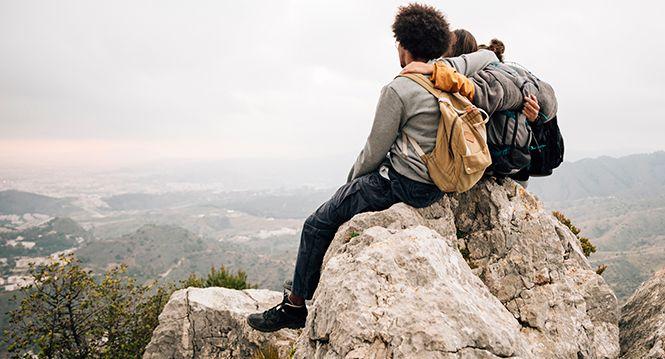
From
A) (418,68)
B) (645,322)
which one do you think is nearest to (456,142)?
(418,68)

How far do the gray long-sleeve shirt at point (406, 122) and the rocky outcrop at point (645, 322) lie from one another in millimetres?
4041

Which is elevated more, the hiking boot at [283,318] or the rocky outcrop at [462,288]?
the rocky outcrop at [462,288]

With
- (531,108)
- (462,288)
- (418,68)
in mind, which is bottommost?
(462,288)

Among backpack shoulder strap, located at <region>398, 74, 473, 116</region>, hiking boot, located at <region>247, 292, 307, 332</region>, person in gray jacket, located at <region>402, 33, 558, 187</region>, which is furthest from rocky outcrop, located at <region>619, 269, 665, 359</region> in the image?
hiking boot, located at <region>247, 292, 307, 332</region>

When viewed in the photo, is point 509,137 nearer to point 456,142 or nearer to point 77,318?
point 456,142

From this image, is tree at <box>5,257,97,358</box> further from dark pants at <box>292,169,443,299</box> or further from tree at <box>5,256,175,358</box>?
dark pants at <box>292,169,443,299</box>

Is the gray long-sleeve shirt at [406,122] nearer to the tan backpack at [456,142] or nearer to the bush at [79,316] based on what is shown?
the tan backpack at [456,142]

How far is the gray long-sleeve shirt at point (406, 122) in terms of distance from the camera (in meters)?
4.36

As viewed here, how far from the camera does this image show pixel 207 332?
35.1ft

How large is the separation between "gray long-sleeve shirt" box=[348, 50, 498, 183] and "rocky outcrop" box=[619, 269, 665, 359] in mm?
4041

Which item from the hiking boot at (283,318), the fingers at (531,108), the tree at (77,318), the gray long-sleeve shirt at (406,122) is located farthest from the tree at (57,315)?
the fingers at (531,108)

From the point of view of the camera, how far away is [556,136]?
5.92m

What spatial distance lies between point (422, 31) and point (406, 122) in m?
1.13

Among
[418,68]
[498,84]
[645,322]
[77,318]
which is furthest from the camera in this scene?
[77,318]
